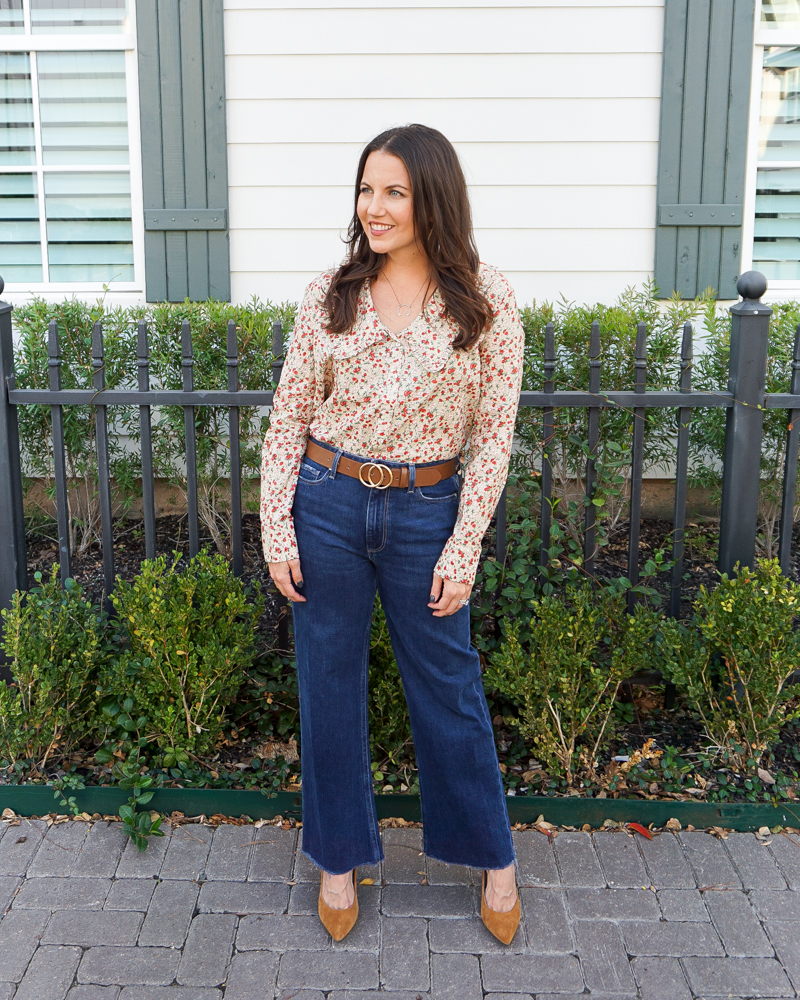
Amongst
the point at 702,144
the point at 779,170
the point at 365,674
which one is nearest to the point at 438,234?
the point at 365,674

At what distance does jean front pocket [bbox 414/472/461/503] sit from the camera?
7.46 feet

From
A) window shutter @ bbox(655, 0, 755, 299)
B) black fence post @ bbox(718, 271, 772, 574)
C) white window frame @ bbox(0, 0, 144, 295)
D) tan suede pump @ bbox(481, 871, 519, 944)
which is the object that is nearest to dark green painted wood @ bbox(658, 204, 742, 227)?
window shutter @ bbox(655, 0, 755, 299)

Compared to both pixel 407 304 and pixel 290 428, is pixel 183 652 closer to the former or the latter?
pixel 290 428

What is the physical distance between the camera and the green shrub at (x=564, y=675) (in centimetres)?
300

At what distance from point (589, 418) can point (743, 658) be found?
918 mm

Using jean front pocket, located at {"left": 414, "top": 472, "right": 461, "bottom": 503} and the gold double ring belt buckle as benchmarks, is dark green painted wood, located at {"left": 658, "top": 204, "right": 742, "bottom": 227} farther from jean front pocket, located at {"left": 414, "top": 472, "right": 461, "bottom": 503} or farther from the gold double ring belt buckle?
the gold double ring belt buckle

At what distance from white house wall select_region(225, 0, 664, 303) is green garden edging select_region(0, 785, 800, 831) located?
296 cm

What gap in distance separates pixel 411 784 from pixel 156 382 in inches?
96.6

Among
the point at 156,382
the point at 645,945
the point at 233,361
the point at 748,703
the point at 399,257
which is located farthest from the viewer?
the point at 156,382

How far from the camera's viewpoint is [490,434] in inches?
90.4

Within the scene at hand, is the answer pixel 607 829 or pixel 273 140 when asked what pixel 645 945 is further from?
pixel 273 140

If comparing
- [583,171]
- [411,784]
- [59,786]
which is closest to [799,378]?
[411,784]

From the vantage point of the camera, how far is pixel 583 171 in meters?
5.00

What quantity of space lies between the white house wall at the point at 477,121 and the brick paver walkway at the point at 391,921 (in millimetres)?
3154
